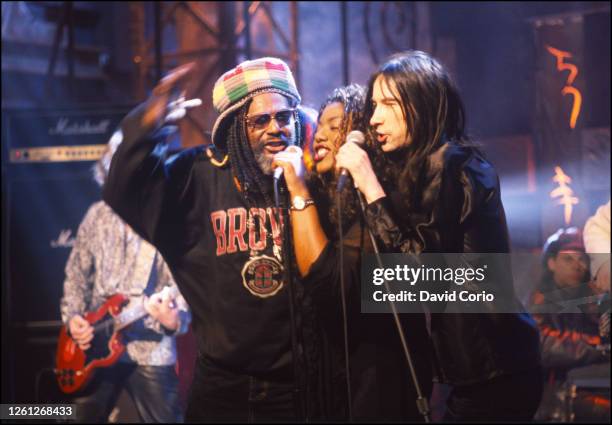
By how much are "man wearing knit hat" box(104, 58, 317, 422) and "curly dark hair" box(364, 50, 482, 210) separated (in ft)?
1.08

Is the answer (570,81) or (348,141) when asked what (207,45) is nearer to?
(570,81)

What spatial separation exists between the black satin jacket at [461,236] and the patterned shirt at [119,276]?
229cm

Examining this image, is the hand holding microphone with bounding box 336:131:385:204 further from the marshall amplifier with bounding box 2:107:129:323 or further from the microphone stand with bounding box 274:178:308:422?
the marshall amplifier with bounding box 2:107:129:323

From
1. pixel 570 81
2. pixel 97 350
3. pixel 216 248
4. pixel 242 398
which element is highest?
pixel 570 81

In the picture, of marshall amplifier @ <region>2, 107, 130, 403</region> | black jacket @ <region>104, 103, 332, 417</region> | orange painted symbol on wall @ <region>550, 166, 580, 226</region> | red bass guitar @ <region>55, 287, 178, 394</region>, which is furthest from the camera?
orange painted symbol on wall @ <region>550, 166, 580, 226</region>

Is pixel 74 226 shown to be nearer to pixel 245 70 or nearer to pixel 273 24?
pixel 273 24

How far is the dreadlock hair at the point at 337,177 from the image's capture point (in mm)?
2326

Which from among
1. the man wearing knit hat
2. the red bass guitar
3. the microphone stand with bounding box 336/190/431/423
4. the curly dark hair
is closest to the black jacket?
the man wearing knit hat

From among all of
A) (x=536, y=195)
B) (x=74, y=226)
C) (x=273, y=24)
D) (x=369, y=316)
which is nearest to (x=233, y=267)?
(x=369, y=316)

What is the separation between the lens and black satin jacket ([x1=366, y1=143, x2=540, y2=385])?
2121 mm

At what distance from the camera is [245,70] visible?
94.0 inches

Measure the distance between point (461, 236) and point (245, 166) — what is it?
0.68 meters

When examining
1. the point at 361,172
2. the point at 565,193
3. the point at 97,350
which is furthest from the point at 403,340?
the point at 565,193

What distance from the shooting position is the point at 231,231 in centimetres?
238
